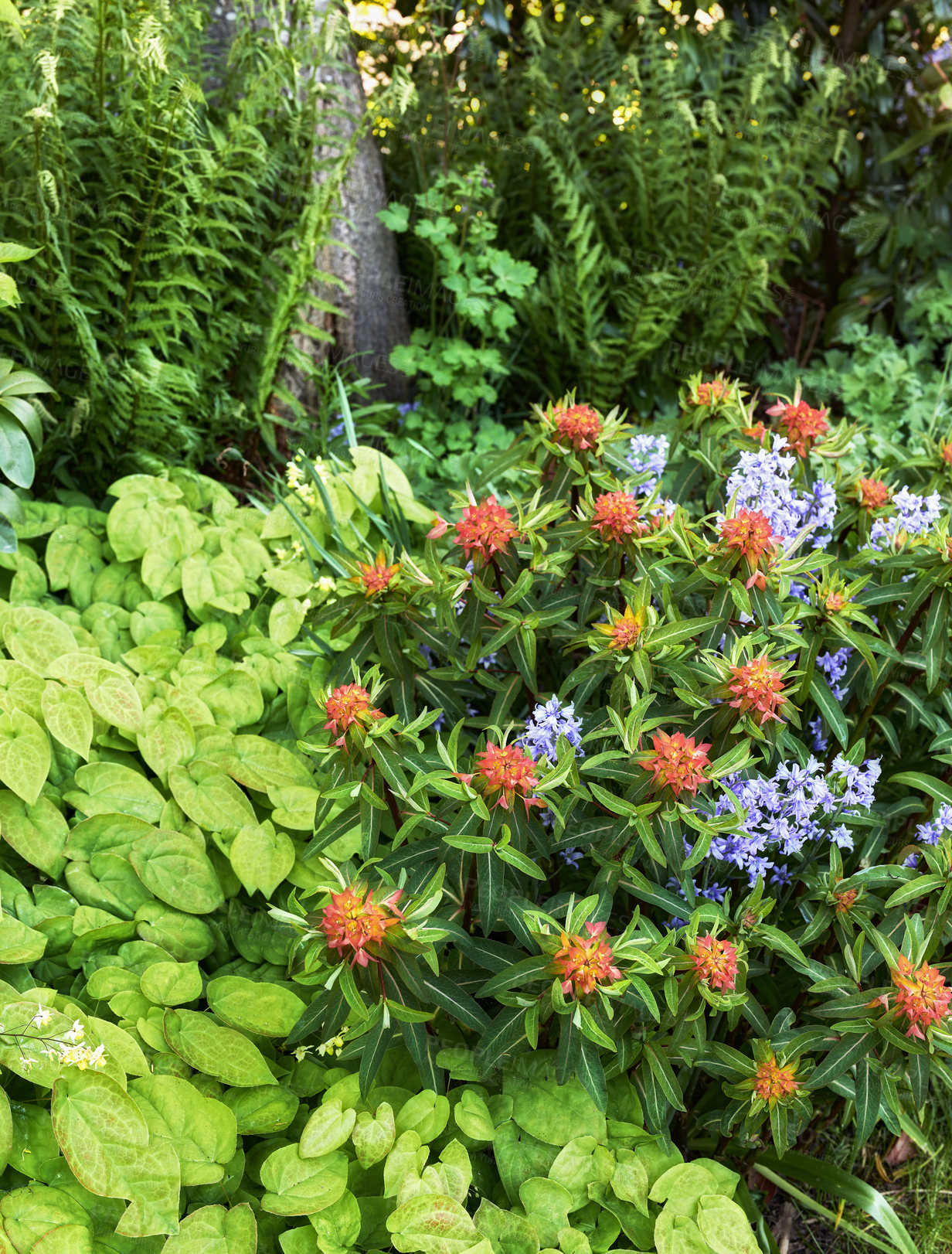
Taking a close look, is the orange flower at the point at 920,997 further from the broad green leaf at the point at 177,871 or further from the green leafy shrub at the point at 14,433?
the green leafy shrub at the point at 14,433

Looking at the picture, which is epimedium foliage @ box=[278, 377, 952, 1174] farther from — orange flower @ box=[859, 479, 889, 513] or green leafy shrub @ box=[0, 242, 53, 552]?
green leafy shrub @ box=[0, 242, 53, 552]

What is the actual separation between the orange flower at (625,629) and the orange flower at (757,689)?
0.16m

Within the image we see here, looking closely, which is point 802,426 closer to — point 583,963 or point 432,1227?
point 583,963

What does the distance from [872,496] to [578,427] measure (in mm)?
683

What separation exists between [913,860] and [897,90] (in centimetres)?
436

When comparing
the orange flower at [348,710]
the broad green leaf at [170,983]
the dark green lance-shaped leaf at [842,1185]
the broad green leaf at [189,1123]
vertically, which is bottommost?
the dark green lance-shaped leaf at [842,1185]

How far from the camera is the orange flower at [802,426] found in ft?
6.77

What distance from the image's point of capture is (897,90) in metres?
4.67

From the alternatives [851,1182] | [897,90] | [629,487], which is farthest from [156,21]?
[897,90]

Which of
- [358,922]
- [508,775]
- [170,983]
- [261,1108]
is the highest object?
[508,775]

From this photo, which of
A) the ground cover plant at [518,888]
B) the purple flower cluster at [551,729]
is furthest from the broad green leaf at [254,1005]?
the purple flower cluster at [551,729]

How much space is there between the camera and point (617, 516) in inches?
66.5

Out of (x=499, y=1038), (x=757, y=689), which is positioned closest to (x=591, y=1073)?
(x=499, y=1038)

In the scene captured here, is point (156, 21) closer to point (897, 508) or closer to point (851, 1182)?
point (897, 508)
